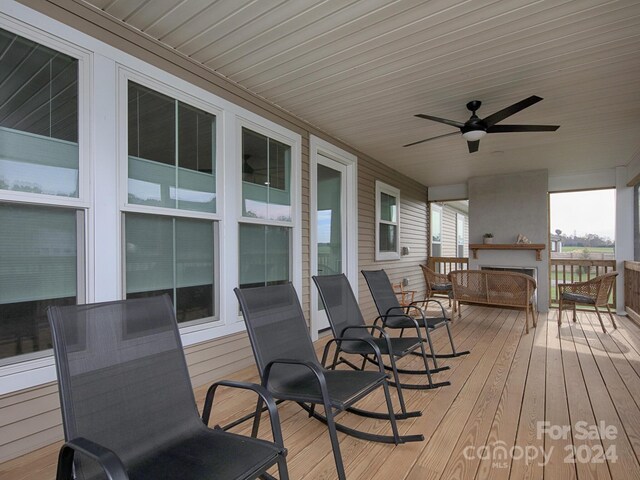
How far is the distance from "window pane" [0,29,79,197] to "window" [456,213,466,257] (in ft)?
33.8

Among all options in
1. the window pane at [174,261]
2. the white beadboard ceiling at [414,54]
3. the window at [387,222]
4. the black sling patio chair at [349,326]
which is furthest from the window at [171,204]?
the window at [387,222]

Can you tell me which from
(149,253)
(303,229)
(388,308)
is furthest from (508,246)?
(149,253)

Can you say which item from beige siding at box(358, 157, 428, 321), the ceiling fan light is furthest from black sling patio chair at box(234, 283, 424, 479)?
beige siding at box(358, 157, 428, 321)

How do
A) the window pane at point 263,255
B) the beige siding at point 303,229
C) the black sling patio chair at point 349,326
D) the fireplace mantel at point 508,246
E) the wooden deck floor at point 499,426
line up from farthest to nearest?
the fireplace mantel at point 508,246 < the window pane at point 263,255 < the black sling patio chair at point 349,326 < the beige siding at point 303,229 < the wooden deck floor at point 499,426

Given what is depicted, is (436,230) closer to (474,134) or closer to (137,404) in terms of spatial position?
(474,134)

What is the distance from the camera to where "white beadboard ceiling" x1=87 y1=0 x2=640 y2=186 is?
232 cm

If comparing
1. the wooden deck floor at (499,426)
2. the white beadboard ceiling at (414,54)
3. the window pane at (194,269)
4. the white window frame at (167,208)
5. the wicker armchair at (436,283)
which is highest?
the white beadboard ceiling at (414,54)

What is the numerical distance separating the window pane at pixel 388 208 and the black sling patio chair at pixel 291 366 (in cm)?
419

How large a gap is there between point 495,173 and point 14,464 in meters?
7.84

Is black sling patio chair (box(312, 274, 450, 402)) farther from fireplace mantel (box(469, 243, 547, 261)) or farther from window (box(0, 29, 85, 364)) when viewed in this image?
fireplace mantel (box(469, 243, 547, 261))

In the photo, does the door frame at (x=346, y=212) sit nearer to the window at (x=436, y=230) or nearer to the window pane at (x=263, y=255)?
the window pane at (x=263, y=255)

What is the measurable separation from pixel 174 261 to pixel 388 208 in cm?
455

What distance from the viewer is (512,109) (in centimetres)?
307

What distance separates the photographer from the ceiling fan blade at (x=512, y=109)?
292 cm
